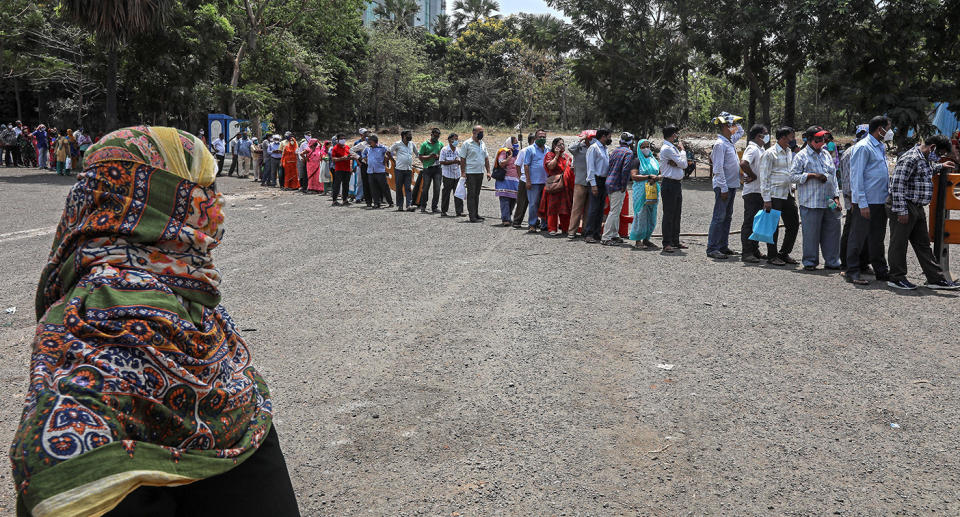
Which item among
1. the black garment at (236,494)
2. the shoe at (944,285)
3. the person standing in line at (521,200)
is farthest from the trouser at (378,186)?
the black garment at (236,494)

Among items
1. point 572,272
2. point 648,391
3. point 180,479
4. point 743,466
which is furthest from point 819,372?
point 180,479

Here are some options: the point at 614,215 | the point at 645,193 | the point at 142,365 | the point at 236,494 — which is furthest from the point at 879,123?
the point at 142,365

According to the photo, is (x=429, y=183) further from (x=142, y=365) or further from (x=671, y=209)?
(x=142, y=365)

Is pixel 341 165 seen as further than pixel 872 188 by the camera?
Yes

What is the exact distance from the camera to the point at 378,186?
17.0 m

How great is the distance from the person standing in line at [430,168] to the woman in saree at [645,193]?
5110 mm

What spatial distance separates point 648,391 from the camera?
4.99 m

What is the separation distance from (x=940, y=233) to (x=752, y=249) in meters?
2.20

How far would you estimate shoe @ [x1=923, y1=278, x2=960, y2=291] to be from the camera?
8.38 m

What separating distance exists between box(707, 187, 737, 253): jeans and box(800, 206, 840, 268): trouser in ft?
3.40

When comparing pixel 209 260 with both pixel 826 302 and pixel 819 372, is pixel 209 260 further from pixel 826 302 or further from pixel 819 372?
pixel 826 302

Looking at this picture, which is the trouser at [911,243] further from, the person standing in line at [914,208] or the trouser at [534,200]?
the trouser at [534,200]

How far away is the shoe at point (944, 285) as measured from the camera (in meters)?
8.38

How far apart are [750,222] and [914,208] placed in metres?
2.21
